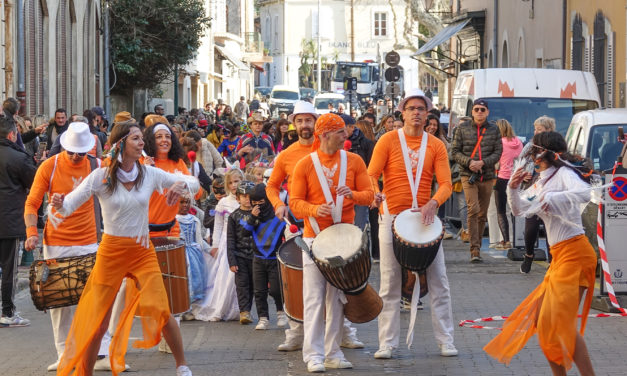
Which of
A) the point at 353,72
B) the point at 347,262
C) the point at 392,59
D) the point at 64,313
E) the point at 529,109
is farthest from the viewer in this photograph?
the point at 353,72

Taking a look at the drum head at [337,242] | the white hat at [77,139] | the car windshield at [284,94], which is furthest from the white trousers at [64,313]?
the car windshield at [284,94]

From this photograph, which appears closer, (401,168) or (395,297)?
(395,297)

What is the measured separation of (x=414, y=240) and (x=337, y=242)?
665 mm

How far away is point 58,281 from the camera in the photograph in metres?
9.14

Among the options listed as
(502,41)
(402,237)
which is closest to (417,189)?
(402,237)

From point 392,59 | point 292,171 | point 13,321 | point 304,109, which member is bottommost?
point 13,321

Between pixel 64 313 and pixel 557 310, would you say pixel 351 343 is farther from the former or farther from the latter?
pixel 557 310

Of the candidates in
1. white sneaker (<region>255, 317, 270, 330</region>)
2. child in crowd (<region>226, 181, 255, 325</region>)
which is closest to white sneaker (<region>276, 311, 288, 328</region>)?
white sneaker (<region>255, 317, 270, 330</region>)

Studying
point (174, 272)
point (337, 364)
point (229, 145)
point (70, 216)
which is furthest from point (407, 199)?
point (229, 145)

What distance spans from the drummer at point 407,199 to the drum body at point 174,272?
157 cm

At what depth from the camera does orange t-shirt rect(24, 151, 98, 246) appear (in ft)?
31.0

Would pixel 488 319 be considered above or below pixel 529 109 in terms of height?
below

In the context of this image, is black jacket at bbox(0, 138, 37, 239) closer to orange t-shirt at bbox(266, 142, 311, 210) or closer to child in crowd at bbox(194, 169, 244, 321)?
child in crowd at bbox(194, 169, 244, 321)

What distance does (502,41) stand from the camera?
40.0 meters
